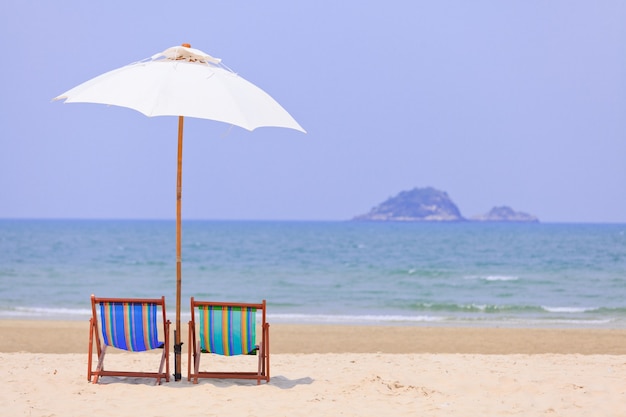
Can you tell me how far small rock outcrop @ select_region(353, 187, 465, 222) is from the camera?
12412 cm

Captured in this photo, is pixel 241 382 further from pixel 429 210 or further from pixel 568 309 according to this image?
pixel 429 210

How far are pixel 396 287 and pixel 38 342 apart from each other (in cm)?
1430

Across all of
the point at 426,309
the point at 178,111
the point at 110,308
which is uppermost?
the point at 178,111

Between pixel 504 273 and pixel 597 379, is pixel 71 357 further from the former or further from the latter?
pixel 504 273

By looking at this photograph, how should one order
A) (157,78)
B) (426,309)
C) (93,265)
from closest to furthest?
(157,78), (426,309), (93,265)

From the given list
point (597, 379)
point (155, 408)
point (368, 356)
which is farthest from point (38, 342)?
point (597, 379)

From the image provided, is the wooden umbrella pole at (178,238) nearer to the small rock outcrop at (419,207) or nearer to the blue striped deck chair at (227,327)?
the blue striped deck chair at (227,327)

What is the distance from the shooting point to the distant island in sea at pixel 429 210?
123 meters

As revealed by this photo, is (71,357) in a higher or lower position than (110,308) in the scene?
lower

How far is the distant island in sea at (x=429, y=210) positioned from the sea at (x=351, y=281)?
7761cm

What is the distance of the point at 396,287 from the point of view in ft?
76.5

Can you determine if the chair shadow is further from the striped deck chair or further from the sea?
the sea

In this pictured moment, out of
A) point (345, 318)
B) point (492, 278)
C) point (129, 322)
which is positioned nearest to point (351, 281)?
point (492, 278)

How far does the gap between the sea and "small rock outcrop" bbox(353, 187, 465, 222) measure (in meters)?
78.1
